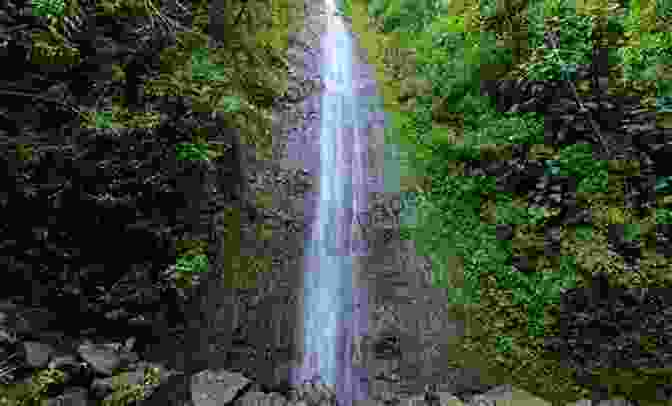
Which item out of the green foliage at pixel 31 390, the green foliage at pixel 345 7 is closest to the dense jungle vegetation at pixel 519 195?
the green foliage at pixel 31 390

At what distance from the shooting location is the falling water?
5.05 meters

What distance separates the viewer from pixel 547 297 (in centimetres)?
492

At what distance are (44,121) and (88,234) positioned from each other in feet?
3.94

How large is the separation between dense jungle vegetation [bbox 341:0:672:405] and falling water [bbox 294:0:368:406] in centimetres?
99

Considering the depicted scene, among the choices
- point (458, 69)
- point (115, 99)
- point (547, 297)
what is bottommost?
point (547, 297)

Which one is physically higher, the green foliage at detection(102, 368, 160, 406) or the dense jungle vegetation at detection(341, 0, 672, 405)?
the dense jungle vegetation at detection(341, 0, 672, 405)

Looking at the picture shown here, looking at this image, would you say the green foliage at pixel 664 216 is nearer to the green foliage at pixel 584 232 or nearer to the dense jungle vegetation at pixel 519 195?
the dense jungle vegetation at pixel 519 195

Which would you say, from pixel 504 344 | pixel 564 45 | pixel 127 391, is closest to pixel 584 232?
pixel 504 344

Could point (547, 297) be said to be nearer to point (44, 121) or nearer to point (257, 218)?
point (257, 218)

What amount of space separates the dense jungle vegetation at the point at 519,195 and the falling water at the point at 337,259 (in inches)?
39.0

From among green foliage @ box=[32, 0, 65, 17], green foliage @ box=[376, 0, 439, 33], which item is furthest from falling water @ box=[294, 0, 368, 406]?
green foliage @ box=[32, 0, 65, 17]

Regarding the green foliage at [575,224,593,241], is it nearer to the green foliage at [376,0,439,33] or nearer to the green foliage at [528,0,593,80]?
the green foliage at [528,0,593,80]

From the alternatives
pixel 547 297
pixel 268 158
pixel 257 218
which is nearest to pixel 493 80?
pixel 547 297

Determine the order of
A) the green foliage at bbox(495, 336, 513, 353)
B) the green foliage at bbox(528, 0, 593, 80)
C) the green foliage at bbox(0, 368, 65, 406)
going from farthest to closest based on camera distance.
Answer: the green foliage at bbox(528, 0, 593, 80), the green foliage at bbox(495, 336, 513, 353), the green foliage at bbox(0, 368, 65, 406)
